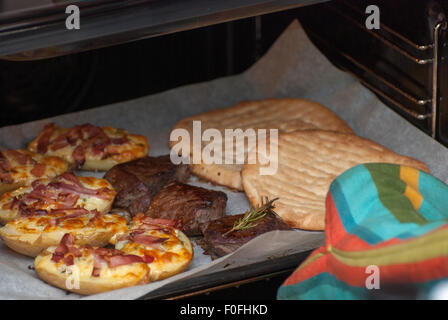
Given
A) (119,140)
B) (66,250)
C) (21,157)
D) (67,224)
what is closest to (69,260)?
(66,250)

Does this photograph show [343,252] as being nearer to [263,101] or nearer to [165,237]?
[165,237]

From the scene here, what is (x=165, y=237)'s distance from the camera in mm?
2877

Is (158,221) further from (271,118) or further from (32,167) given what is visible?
(271,118)

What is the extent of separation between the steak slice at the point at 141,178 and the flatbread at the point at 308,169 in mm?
357

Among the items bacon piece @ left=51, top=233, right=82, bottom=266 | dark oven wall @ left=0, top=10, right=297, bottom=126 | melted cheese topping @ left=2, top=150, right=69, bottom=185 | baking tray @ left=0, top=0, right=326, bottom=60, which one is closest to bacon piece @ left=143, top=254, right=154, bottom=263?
bacon piece @ left=51, top=233, right=82, bottom=266

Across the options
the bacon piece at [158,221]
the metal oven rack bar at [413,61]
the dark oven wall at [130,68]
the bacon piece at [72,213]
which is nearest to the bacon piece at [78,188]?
the bacon piece at [72,213]

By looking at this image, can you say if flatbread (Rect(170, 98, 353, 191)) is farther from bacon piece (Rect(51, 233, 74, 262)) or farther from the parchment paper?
bacon piece (Rect(51, 233, 74, 262))

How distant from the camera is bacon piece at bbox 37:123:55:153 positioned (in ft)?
12.3

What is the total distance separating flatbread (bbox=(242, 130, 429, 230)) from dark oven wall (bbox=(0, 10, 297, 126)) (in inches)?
39.2

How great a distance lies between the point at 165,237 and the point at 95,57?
1.72 metres

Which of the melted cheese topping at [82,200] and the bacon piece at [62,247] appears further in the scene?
the melted cheese topping at [82,200]

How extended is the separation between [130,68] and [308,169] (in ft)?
4.69

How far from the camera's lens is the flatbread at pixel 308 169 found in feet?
10.4

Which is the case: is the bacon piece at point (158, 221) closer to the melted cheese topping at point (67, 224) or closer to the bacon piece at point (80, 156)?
the melted cheese topping at point (67, 224)
